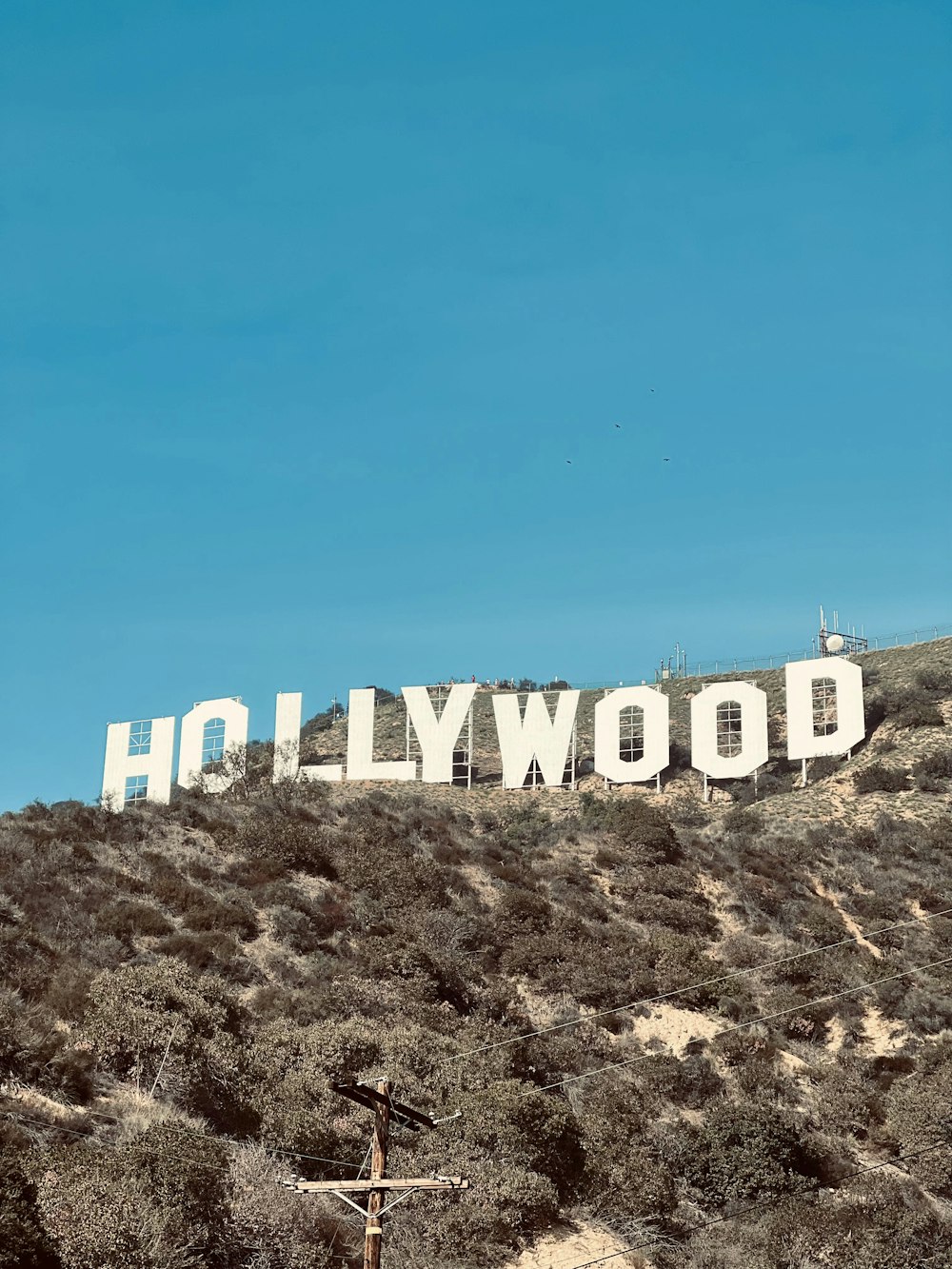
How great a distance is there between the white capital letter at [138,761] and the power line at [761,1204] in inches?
1166

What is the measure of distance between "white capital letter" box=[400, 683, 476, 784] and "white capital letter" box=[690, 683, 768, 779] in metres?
9.49

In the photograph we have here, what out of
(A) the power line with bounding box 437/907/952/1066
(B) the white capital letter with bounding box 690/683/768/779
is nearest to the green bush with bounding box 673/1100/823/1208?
(A) the power line with bounding box 437/907/952/1066

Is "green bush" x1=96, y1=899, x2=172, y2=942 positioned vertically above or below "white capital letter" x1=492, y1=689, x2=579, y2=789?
below

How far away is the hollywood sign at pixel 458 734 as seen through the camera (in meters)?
54.9

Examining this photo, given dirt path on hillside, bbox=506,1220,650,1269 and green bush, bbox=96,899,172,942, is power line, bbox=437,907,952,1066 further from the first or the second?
green bush, bbox=96,899,172,942

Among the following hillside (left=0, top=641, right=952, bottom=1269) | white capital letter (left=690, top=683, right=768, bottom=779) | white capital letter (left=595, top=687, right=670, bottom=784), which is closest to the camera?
hillside (left=0, top=641, right=952, bottom=1269)

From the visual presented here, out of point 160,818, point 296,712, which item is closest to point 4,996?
point 160,818

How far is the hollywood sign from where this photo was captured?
2163 inches

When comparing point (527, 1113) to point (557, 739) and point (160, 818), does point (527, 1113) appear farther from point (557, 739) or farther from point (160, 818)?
point (557, 739)

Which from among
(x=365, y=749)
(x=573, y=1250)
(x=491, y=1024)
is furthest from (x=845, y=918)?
(x=365, y=749)

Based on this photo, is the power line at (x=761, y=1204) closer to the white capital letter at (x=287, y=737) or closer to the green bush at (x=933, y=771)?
the green bush at (x=933, y=771)

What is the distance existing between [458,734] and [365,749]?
154 inches

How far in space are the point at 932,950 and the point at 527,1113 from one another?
1614 cm

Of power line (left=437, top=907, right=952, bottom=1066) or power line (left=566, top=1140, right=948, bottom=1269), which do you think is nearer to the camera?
power line (left=566, top=1140, right=948, bottom=1269)
